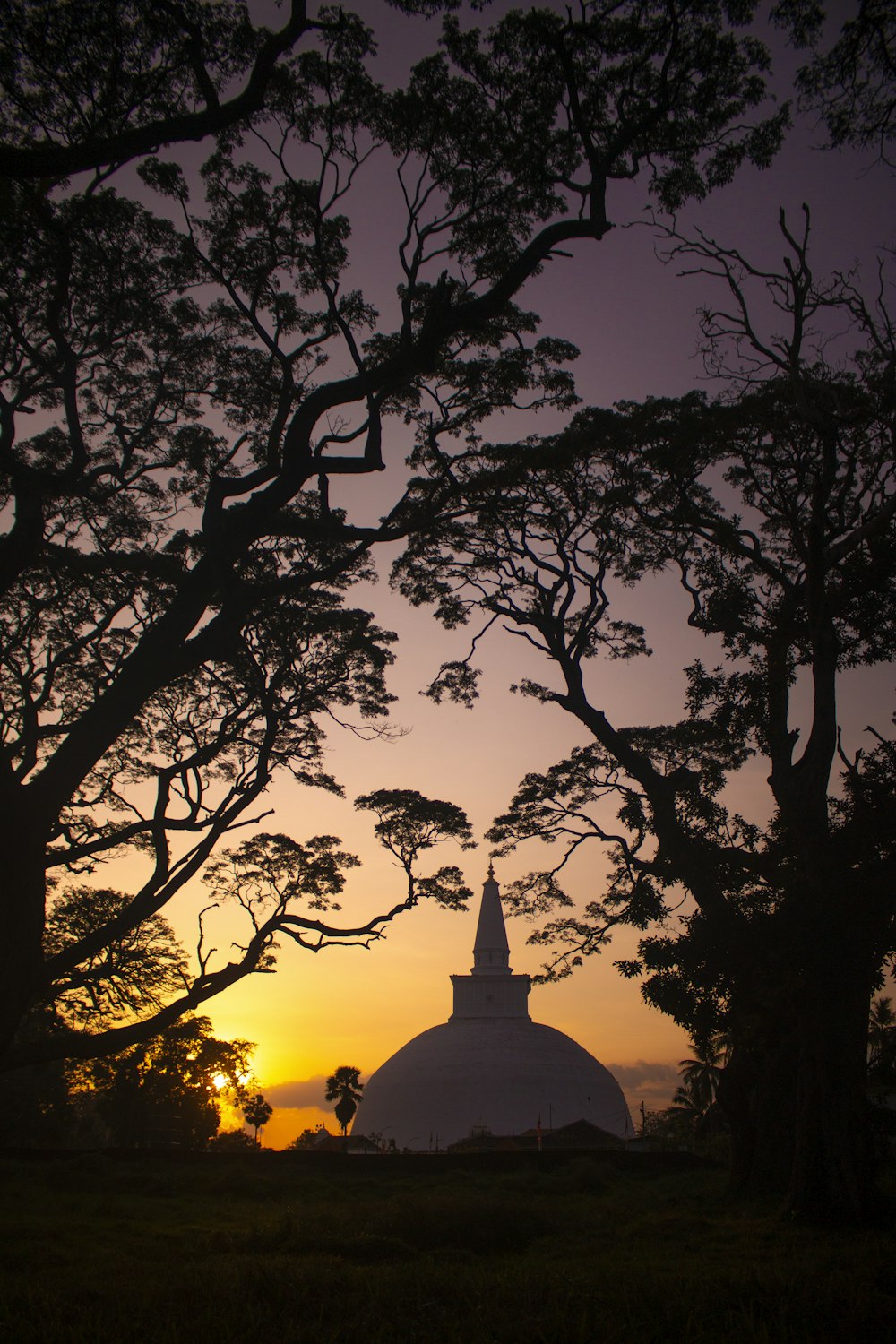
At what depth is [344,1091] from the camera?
4791cm

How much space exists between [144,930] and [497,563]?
14.3 m

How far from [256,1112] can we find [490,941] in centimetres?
2013

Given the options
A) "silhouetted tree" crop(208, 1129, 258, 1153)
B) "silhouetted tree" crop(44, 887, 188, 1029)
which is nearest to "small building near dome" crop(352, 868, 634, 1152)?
"silhouetted tree" crop(208, 1129, 258, 1153)

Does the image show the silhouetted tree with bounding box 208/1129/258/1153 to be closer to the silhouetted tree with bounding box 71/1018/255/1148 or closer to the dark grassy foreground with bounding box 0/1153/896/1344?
the silhouetted tree with bounding box 71/1018/255/1148

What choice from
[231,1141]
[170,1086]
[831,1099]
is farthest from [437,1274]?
[231,1141]

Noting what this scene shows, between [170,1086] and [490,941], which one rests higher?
[490,941]

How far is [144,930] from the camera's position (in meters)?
25.3

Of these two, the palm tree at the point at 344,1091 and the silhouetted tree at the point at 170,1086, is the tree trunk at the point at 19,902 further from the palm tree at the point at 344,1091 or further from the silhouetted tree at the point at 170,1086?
the palm tree at the point at 344,1091

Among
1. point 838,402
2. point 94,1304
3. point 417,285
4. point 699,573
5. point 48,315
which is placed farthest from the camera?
point 699,573

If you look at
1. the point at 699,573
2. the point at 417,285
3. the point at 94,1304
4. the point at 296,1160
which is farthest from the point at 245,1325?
the point at 296,1160

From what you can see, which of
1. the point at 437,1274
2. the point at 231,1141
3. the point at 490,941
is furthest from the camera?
the point at 490,941

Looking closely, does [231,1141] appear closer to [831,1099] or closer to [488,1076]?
[488,1076]

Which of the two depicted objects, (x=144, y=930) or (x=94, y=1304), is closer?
(x=94, y=1304)

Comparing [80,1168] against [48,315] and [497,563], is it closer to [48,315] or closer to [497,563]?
[497,563]
